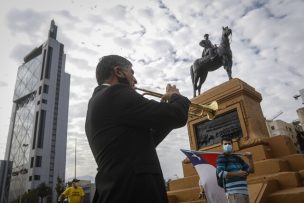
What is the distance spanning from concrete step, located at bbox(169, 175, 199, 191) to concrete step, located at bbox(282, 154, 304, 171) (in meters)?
2.61

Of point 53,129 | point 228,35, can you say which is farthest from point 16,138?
point 228,35

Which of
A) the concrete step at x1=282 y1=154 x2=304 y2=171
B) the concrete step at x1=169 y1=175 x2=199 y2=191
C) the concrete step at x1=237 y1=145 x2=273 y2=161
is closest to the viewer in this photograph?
the concrete step at x1=282 y1=154 x2=304 y2=171

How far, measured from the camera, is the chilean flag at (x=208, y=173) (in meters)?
5.33

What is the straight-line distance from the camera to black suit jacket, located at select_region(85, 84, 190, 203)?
175 centimetres

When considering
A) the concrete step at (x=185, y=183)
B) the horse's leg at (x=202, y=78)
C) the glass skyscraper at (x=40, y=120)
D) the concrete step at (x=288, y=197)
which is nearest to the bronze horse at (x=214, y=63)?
the horse's leg at (x=202, y=78)

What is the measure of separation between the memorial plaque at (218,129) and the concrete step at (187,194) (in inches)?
77.9

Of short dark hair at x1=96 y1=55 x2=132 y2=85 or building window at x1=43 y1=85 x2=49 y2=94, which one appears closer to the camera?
short dark hair at x1=96 y1=55 x2=132 y2=85

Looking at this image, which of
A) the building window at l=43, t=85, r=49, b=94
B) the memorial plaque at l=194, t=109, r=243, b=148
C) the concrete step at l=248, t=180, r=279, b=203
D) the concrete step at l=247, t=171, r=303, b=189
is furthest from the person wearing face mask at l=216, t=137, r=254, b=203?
the building window at l=43, t=85, r=49, b=94

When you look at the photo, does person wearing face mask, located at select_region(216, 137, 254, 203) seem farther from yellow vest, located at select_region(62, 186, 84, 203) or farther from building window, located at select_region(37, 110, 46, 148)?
building window, located at select_region(37, 110, 46, 148)

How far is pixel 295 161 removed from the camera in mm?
6945

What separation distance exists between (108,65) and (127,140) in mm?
799

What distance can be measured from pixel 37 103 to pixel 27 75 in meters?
24.4

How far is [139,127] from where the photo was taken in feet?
6.69

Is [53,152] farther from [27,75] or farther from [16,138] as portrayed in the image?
[27,75]
